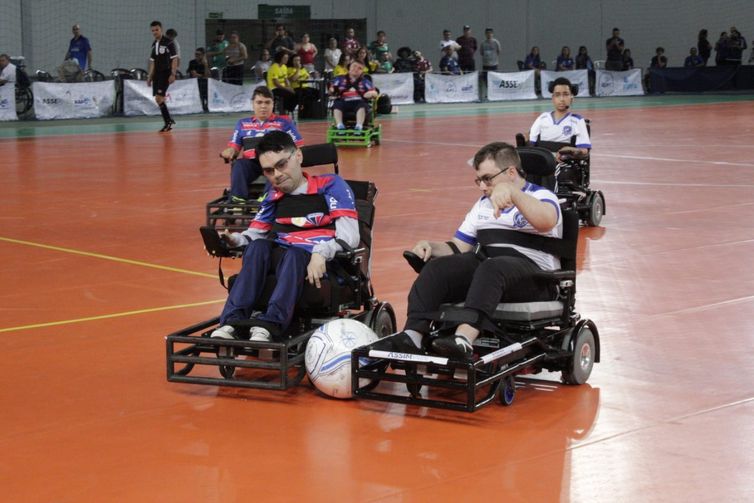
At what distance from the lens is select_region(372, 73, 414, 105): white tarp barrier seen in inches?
1124

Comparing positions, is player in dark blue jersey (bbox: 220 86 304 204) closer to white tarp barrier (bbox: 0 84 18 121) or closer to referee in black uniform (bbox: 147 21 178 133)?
referee in black uniform (bbox: 147 21 178 133)

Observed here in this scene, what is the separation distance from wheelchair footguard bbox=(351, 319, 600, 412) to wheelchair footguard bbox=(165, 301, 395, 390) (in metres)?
0.29

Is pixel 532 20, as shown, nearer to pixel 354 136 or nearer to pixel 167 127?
pixel 167 127

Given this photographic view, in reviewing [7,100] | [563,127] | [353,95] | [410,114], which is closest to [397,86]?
[410,114]

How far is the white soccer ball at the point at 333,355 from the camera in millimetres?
4883

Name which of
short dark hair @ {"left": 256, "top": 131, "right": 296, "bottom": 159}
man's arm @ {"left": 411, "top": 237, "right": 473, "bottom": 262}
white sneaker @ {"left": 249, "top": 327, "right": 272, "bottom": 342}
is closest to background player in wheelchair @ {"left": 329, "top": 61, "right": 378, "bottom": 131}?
short dark hair @ {"left": 256, "top": 131, "right": 296, "bottom": 159}

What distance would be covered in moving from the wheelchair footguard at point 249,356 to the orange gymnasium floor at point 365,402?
0.09 m

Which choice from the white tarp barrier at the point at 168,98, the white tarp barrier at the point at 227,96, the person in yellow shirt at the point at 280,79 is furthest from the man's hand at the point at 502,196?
the white tarp barrier at the point at 227,96

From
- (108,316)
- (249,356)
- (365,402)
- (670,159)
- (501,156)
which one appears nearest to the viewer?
(365,402)

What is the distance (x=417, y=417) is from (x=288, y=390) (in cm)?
70

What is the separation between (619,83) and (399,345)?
30.8 meters

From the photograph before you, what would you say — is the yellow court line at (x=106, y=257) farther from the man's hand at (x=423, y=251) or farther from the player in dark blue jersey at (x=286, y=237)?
the man's hand at (x=423, y=251)

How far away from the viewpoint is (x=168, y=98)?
25.1m

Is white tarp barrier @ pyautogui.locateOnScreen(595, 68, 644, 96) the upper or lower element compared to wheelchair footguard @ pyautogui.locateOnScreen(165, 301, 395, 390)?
upper
